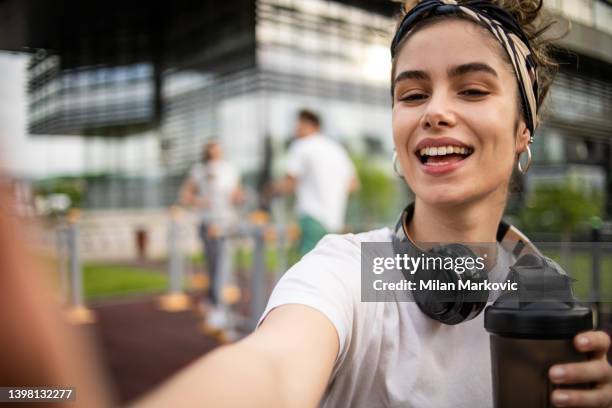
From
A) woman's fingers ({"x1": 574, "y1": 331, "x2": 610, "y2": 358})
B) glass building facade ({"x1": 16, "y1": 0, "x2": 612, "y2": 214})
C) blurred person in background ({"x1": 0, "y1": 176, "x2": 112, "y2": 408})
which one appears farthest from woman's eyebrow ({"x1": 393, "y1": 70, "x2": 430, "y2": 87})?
blurred person in background ({"x1": 0, "y1": 176, "x2": 112, "y2": 408})

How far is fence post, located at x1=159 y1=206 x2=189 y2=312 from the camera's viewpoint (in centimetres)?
398

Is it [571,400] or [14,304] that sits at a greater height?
[14,304]

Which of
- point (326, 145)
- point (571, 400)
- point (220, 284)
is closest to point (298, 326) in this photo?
point (571, 400)

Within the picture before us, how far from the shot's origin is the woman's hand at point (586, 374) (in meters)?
0.44

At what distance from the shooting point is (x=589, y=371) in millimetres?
456

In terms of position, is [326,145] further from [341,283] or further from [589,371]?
[589,371]

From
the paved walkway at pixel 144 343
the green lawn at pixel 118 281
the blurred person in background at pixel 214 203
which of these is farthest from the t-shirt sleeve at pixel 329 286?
the green lawn at pixel 118 281

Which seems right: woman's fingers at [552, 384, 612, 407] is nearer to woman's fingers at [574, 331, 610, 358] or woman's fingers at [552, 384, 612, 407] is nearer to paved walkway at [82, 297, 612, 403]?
woman's fingers at [574, 331, 610, 358]

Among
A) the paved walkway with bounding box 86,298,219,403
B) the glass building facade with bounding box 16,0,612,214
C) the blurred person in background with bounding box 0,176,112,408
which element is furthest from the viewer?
the paved walkway with bounding box 86,298,219,403

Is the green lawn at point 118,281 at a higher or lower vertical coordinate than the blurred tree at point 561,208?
lower

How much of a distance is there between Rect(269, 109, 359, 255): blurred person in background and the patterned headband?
1.50 meters

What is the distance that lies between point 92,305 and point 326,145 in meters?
3.50

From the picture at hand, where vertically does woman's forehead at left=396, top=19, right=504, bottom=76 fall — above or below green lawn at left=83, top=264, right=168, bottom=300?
above

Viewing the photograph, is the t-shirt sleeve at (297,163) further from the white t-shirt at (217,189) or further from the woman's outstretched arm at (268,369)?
the woman's outstretched arm at (268,369)
